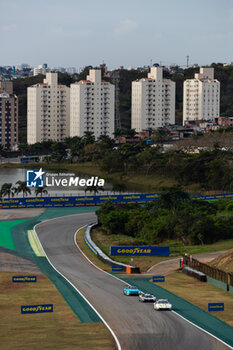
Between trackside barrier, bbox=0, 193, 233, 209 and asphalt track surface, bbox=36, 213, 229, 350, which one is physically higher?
trackside barrier, bbox=0, 193, 233, 209

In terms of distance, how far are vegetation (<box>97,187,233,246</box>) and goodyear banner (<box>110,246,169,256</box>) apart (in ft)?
26.5

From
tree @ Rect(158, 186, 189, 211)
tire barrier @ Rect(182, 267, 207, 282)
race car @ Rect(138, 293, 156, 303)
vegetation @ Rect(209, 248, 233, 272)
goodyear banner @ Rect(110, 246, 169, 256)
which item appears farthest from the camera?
tree @ Rect(158, 186, 189, 211)

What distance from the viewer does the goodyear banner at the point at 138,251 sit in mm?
69312

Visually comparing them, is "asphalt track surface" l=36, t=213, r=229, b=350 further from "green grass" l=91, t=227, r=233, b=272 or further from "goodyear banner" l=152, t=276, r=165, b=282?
"green grass" l=91, t=227, r=233, b=272

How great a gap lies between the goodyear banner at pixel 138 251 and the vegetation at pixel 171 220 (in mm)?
8067

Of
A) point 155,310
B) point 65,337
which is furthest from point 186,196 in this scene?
point 65,337

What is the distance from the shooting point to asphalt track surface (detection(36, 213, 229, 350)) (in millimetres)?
37781

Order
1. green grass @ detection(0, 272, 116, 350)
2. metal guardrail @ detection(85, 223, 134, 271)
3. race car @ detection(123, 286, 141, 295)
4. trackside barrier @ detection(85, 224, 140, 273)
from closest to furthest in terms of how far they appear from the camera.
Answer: green grass @ detection(0, 272, 116, 350) → race car @ detection(123, 286, 141, 295) → trackside barrier @ detection(85, 224, 140, 273) → metal guardrail @ detection(85, 223, 134, 271)

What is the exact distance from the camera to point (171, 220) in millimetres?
79625

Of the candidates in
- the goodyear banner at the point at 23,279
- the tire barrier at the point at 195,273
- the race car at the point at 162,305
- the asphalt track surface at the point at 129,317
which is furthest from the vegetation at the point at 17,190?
the race car at the point at 162,305

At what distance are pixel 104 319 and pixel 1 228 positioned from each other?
4709 cm

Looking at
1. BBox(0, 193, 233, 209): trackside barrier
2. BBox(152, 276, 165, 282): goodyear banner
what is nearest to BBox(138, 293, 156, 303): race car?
BBox(152, 276, 165, 282): goodyear banner

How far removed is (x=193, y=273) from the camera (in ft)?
192

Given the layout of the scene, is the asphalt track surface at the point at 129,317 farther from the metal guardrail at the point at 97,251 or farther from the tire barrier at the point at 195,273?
the tire barrier at the point at 195,273
